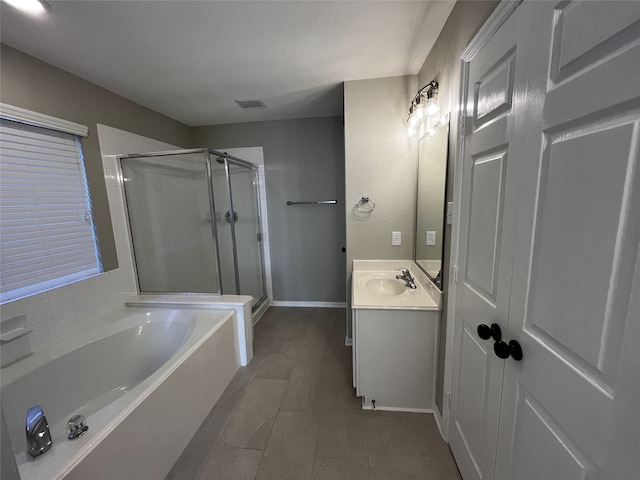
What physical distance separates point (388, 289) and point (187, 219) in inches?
89.4

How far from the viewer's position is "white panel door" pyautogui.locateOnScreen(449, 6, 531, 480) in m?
0.82

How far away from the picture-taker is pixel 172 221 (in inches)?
104

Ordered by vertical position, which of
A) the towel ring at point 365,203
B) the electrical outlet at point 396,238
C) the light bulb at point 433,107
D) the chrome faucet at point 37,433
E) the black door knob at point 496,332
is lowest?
the chrome faucet at point 37,433

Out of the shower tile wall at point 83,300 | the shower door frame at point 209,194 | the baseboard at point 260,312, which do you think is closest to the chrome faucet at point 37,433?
the shower tile wall at point 83,300

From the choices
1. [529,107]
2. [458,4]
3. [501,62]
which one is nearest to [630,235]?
[529,107]

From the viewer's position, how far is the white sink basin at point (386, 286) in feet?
6.29

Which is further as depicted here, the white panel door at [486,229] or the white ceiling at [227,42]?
the white ceiling at [227,42]

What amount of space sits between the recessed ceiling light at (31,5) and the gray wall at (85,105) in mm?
480

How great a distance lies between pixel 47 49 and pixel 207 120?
1.48 meters

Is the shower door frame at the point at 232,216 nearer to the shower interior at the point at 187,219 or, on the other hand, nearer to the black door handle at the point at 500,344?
the shower interior at the point at 187,219

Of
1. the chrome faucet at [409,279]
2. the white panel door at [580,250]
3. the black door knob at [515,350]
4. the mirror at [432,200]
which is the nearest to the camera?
the white panel door at [580,250]

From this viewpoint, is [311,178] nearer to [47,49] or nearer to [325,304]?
[325,304]

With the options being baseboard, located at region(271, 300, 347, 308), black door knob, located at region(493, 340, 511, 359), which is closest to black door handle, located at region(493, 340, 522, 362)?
black door knob, located at region(493, 340, 511, 359)

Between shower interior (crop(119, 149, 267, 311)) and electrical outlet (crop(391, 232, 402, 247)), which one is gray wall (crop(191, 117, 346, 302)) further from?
electrical outlet (crop(391, 232, 402, 247))
